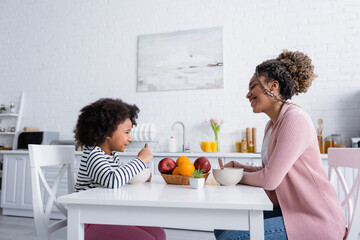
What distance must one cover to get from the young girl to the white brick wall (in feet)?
6.79

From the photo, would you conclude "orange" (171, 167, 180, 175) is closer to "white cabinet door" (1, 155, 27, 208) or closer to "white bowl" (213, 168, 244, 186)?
"white bowl" (213, 168, 244, 186)

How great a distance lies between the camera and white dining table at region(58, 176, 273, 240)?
2.65 ft

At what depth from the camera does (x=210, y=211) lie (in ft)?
2.69

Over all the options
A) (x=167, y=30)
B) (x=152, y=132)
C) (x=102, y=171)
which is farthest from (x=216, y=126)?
(x=102, y=171)

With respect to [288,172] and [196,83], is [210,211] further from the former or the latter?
[196,83]

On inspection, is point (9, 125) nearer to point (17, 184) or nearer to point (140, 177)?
point (17, 184)

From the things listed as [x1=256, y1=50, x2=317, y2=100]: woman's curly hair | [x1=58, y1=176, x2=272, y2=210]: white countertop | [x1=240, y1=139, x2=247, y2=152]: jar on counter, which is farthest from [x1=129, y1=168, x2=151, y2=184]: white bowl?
[x1=240, y1=139, x2=247, y2=152]: jar on counter

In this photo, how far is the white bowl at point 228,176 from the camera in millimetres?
1156

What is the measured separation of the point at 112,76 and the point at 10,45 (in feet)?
6.44

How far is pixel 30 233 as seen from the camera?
9.31 feet

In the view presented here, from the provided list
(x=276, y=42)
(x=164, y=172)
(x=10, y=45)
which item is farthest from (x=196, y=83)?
(x=10, y=45)

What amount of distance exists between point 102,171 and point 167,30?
2938mm

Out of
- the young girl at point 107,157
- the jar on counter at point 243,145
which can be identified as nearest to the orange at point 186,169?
the young girl at point 107,157

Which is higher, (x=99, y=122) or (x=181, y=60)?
(x=181, y=60)
